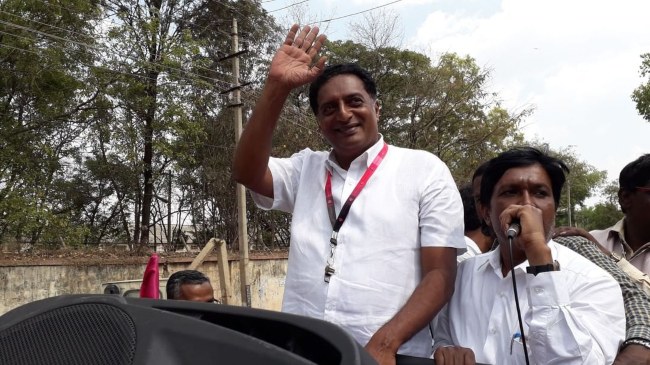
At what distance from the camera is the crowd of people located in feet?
6.05

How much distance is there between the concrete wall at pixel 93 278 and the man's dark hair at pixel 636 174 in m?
10.6

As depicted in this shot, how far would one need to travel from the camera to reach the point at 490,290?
209 centimetres

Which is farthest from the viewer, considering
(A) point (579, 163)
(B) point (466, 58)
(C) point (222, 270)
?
(A) point (579, 163)

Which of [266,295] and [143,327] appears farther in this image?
[266,295]

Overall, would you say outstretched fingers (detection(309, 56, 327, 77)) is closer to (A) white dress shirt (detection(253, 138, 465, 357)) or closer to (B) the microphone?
(A) white dress shirt (detection(253, 138, 465, 357))

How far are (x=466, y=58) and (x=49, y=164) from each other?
1647 centimetres

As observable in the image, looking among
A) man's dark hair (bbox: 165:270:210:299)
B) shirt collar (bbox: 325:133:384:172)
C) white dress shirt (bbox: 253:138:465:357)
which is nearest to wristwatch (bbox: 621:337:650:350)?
white dress shirt (bbox: 253:138:465:357)

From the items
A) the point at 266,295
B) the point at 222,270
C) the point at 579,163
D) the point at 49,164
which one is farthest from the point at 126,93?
the point at 579,163

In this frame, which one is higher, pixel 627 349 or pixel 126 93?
pixel 126 93

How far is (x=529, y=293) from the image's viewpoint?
1.82 m

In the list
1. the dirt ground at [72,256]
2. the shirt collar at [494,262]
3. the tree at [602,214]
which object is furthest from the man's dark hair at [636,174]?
the tree at [602,214]

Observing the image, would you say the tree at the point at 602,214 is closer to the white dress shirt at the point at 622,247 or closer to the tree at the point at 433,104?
the tree at the point at 433,104

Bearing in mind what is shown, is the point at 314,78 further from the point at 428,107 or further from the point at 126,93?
the point at 428,107

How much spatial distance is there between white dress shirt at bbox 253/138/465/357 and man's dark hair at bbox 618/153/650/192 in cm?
111
